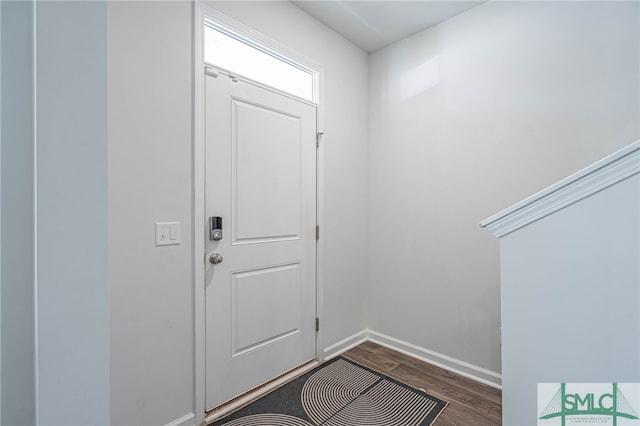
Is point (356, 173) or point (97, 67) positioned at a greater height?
point (356, 173)

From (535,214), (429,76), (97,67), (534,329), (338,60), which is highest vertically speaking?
(338,60)

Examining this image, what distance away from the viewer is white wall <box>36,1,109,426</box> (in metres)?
0.33

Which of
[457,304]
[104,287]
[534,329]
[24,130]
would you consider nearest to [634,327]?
[534,329]

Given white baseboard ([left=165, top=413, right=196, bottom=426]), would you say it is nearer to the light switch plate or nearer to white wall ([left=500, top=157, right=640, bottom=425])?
the light switch plate

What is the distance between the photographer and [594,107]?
172 centimetres

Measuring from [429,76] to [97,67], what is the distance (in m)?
2.51

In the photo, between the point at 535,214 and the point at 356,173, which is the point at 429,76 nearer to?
the point at 356,173

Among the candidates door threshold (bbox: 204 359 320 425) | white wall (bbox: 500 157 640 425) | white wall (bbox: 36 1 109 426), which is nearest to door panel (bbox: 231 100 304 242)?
door threshold (bbox: 204 359 320 425)

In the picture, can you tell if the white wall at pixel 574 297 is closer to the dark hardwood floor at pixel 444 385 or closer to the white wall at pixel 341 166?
the dark hardwood floor at pixel 444 385

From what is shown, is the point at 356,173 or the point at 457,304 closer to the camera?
the point at 457,304

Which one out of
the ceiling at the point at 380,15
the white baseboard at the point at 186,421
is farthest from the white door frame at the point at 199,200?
the ceiling at the point at 380,15

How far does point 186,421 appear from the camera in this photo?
160 cm

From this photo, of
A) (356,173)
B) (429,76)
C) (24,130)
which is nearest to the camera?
(24,130)

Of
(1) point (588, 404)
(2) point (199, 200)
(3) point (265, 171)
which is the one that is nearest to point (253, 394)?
(2) point (199, 200)
